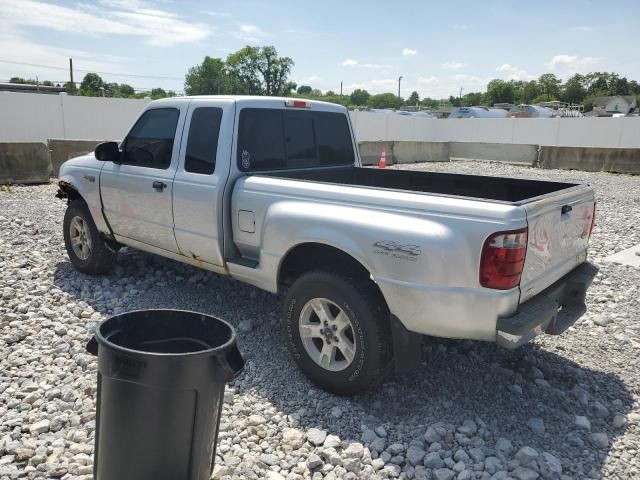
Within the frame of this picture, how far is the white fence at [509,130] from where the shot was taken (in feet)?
97.0

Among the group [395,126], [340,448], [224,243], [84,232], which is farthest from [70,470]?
[395,126]

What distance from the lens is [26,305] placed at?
507 cm

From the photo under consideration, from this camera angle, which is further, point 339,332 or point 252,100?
point 252,100

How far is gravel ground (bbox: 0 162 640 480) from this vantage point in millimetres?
3045

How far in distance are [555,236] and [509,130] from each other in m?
31.4

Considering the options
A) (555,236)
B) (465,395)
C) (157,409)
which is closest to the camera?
(157,409)

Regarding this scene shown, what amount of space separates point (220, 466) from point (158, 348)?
76 centimetres

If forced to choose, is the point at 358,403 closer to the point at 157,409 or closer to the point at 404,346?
the point at 404,346

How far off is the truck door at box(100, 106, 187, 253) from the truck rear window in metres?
0.68

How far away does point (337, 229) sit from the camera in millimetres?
3436

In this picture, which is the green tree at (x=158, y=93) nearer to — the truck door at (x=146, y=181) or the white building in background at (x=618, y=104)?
the truck door at (x=146, y=181)

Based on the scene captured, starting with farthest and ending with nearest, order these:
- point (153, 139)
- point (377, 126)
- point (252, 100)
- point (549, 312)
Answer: point (377, 126), point (153, 139), point (252, 100), point (549, 312)

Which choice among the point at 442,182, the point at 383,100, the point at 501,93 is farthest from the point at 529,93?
the point at 442,182

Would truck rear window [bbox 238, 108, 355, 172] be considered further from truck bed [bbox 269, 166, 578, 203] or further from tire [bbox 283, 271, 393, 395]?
tire [bbox 283, 271, 393, 395]
